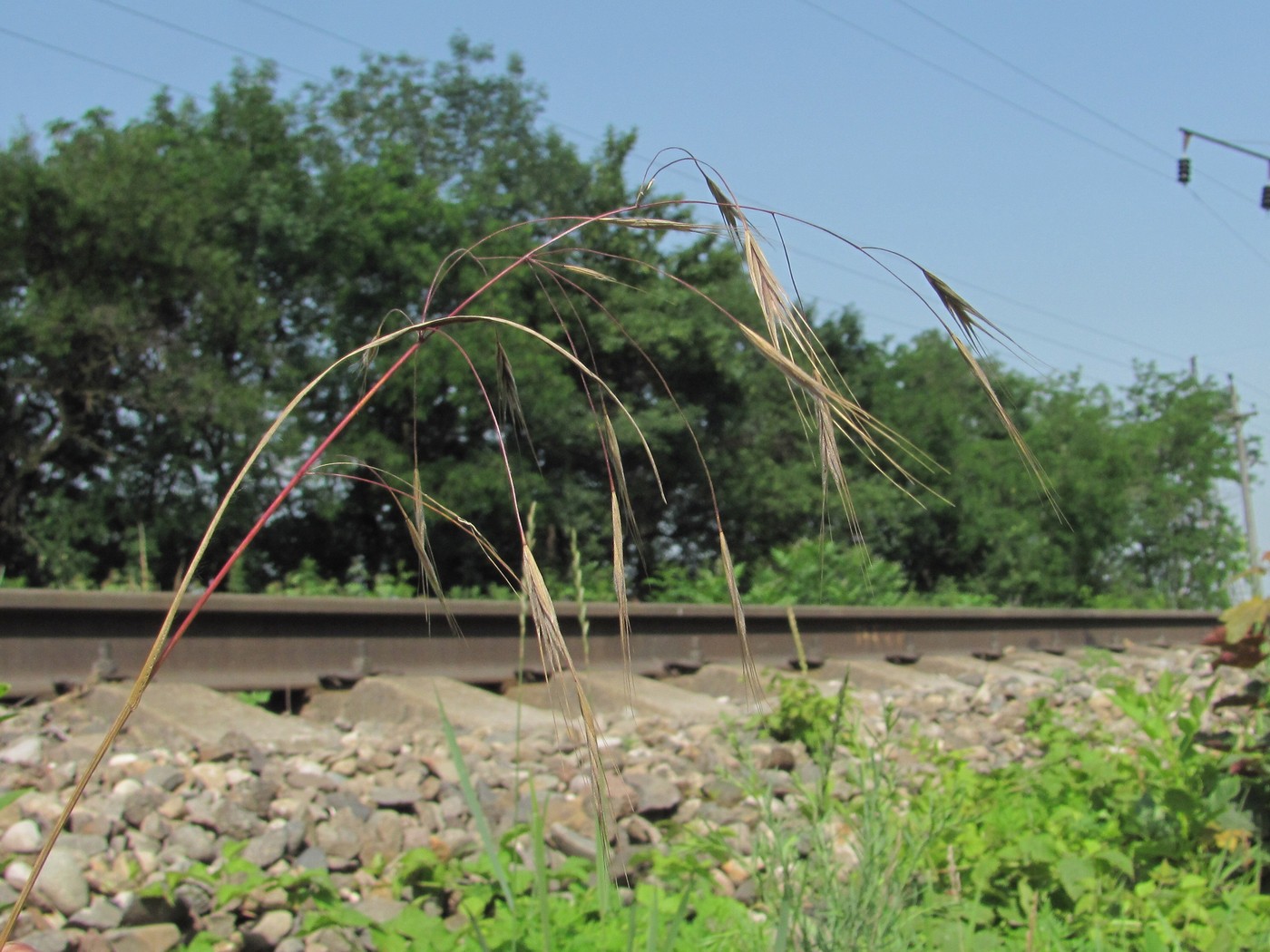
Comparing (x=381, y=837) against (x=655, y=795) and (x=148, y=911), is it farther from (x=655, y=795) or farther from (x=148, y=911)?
(x=655, y=795)

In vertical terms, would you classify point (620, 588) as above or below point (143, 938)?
above

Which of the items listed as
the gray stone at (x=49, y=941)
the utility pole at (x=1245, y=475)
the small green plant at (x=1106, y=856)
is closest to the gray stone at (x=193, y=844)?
the gray stone at (x=49, y=941)

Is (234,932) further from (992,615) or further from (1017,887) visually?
(992,615)

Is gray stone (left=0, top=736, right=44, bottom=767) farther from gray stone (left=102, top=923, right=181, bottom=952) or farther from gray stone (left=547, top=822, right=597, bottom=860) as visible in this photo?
gray stone (left=547, top=822, right=597, bottom=860)

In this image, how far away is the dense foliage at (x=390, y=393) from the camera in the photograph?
17.7 metres

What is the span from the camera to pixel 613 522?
1006mm

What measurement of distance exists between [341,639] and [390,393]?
47.5 ft

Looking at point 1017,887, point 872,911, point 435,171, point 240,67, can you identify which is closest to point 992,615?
point 1017,887

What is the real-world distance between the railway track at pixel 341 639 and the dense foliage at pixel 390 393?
4.11 m

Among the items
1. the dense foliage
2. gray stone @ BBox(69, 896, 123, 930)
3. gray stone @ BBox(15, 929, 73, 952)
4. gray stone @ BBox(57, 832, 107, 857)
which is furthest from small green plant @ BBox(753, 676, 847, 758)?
the dense foliage

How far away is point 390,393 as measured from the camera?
1933 cm

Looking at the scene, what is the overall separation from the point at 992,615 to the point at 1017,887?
775 cm

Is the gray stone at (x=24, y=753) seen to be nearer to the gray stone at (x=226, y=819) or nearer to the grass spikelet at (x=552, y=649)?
the gray stone at (x=226, y=819)

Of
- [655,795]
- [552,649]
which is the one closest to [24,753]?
[655,795]
